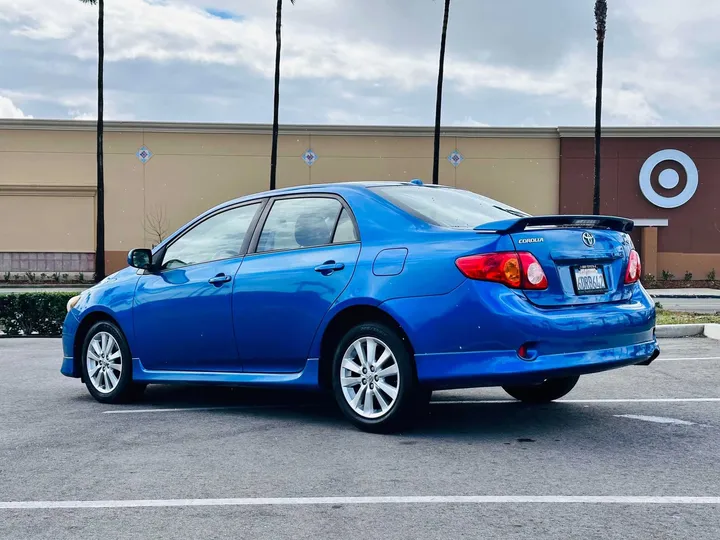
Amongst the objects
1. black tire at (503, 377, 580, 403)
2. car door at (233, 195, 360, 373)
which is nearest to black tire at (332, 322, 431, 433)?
car door at (233, 195, 360, 373)

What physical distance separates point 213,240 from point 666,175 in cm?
3045

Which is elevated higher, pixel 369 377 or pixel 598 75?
pixel 598 75

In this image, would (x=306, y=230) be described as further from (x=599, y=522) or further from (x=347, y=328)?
(x=599, y=522)

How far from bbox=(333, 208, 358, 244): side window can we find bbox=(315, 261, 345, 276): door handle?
209 mm

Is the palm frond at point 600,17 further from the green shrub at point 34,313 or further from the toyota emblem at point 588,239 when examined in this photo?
the toyota emblem at point 588,239

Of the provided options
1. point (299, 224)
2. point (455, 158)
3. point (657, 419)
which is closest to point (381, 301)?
point (299, 224)

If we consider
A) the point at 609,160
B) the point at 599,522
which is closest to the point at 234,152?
the point at 609,160

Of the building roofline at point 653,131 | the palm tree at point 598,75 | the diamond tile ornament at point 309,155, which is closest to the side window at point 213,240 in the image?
the palm tree at point 598,75

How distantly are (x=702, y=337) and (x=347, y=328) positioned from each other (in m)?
8.00

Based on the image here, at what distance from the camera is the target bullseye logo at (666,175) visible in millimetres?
34944

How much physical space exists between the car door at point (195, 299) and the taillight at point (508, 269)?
2.12 meters

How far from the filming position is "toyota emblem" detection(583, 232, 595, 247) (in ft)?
20.5

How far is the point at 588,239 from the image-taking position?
6262 mm

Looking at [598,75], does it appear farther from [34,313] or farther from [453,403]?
[453,403]
